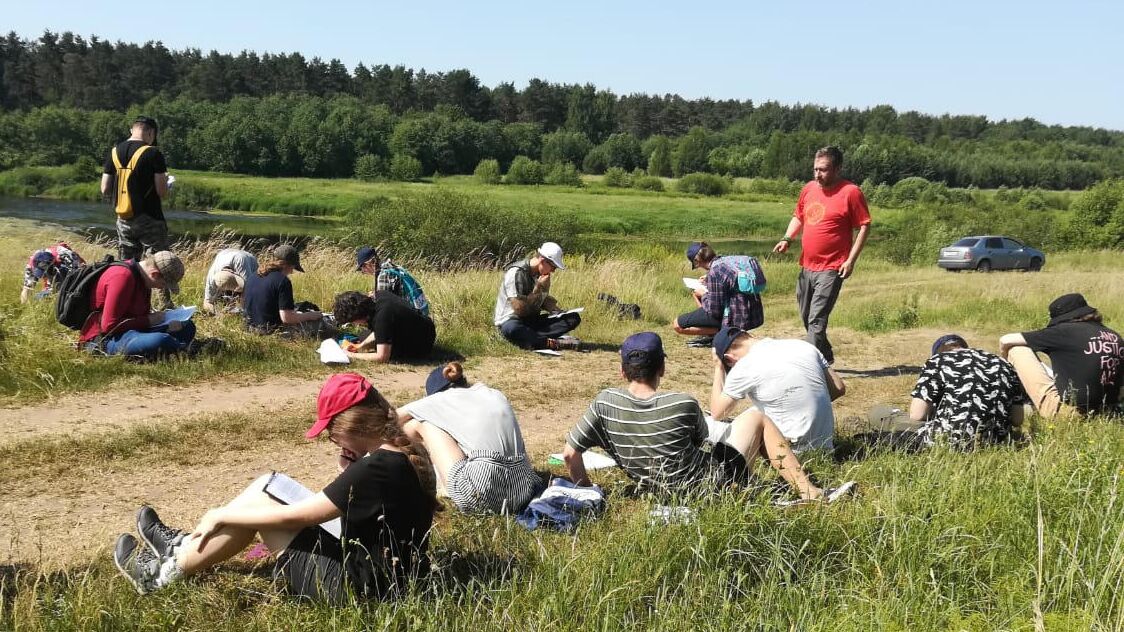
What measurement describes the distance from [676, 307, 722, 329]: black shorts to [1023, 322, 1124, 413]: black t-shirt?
3.89 m

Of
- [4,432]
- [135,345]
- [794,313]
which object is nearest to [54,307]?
[135,345]

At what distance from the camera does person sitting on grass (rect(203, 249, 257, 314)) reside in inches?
386

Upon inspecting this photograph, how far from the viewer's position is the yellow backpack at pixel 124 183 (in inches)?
359

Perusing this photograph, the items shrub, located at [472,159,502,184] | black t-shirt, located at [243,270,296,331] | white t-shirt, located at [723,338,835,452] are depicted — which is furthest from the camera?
shrub, located at [472,159,502,184]

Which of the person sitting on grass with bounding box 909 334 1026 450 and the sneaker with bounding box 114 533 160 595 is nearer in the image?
the sneaker with bounding box 114 533 160 595

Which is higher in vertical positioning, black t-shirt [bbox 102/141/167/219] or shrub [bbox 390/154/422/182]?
black t-shirt [bbox 102/141/167/219]

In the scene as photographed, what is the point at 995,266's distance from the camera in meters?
29.8

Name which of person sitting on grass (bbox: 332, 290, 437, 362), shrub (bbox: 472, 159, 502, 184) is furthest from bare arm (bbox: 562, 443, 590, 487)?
shrub (bbox: 472, 159, 502, 184)

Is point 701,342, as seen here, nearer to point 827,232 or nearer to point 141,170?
point 827,232

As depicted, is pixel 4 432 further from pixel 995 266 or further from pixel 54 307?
pixel 995 266

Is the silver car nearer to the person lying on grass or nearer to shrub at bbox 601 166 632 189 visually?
the person lying on grass

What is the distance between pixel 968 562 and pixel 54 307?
7686 millimetres

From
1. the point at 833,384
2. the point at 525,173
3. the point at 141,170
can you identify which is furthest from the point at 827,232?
the point at 525,173

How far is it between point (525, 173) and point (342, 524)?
288ft
